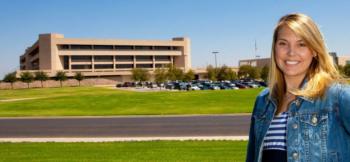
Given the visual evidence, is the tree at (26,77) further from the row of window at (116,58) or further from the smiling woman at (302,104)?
the smiling woman at (302,104)

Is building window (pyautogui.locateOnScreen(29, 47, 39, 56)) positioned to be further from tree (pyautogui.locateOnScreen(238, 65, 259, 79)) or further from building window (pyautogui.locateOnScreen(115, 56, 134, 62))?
tree (pyautogui.locateOnScreen(238, 65, 259, 79))

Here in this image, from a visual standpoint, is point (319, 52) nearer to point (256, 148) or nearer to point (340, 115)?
point (340, 115)

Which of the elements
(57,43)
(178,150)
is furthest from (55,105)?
(57,43)

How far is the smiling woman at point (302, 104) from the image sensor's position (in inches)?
97.3

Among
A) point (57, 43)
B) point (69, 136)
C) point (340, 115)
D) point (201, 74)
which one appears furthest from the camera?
point (201, 74)

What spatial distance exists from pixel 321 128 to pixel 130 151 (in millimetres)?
9158

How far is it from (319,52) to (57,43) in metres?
119

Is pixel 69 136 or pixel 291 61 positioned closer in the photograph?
pixel 291 61

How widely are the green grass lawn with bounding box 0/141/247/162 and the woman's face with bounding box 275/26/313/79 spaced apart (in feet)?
23.0

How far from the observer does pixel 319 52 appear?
262 cm

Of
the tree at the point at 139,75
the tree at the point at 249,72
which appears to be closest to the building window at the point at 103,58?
the tree at the point at 139,75

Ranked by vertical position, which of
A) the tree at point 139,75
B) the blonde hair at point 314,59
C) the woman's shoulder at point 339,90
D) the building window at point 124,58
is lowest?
the woman's shoulder at point 339,90

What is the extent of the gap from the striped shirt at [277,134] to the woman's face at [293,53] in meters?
0.26

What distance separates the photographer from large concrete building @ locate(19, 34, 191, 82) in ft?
382
